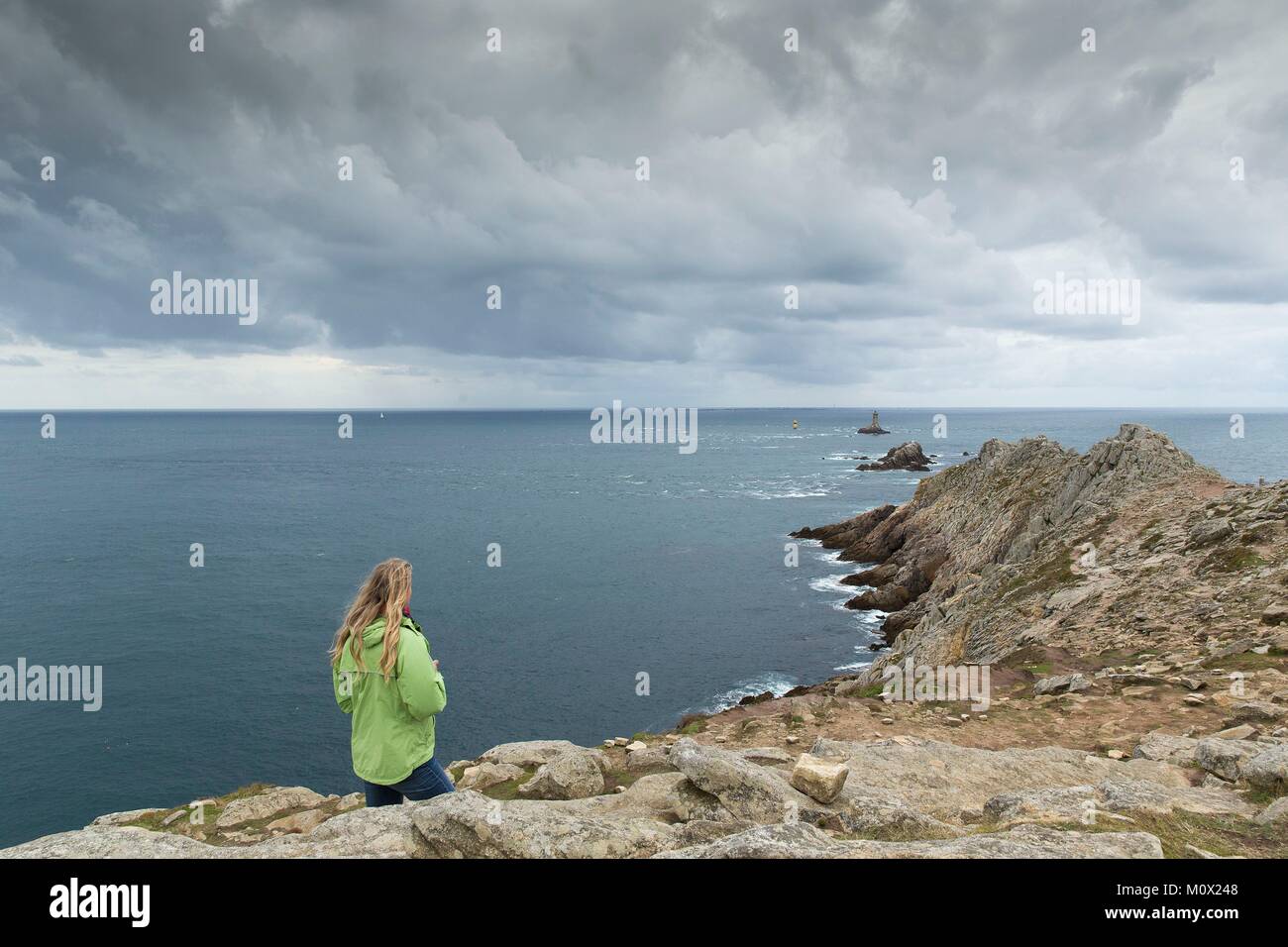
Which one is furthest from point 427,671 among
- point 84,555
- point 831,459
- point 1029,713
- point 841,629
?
point 831,459

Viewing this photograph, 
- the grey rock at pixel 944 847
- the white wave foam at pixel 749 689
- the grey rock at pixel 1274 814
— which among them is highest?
the grey rock at pixel 944 847

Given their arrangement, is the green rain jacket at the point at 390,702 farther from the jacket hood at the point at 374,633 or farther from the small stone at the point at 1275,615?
the small stone at the point at 1275,615

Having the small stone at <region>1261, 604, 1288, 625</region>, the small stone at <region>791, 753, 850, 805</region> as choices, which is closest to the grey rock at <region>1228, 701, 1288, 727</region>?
the small stone at <region>1261, 604, 1288, 625</region>

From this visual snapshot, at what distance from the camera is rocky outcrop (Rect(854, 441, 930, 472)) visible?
140 meters

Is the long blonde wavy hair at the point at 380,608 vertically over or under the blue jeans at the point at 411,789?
over

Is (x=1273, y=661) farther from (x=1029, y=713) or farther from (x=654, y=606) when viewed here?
(x=654, y=606)

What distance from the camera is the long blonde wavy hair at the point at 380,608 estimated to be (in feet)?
22.9

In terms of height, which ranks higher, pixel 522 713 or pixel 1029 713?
pixel 1029 713

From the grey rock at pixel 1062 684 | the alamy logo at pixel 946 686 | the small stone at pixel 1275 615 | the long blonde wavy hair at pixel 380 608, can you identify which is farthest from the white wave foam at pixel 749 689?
the long blonde wavy hair at pixel 380 608

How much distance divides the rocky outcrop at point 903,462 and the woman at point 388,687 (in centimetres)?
14274

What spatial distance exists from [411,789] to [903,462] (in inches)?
5743

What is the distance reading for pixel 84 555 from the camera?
64.9 metres
